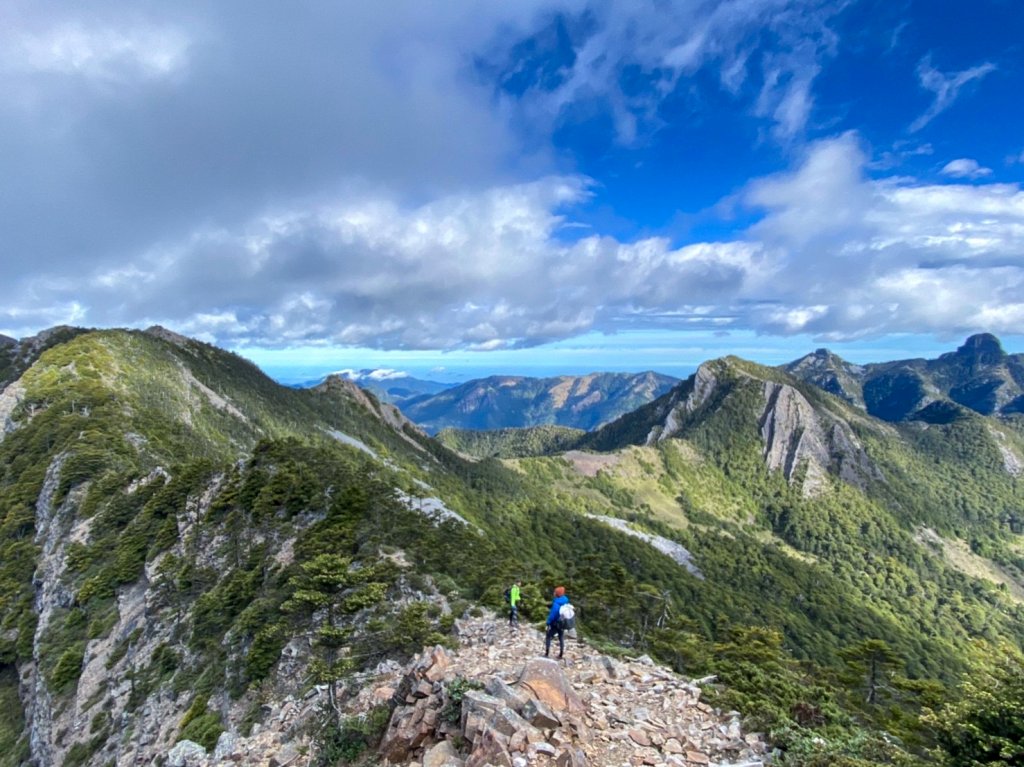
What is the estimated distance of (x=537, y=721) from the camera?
52.4 ft

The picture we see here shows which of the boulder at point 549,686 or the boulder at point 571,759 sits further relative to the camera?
the boulder at point 549,686

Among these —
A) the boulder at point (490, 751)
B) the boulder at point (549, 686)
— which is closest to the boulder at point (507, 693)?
the boulder at point (549, 686)

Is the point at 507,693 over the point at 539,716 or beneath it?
over

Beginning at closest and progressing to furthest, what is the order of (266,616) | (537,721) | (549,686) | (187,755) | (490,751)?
1. (490,751)
2. (537,721)
3. (549,686)
4. (187,755)
5. (266,616)

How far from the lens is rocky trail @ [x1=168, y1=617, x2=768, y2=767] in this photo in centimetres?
1525

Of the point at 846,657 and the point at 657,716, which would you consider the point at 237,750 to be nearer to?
the point at 657,716

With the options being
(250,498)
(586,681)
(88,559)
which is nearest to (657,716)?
(586,681)

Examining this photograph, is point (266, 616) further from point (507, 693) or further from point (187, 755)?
point (507, 693)

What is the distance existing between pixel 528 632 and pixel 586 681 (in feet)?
24.3

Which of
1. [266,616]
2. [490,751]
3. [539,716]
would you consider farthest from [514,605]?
[266,616]

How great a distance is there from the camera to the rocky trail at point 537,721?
15.2 meters

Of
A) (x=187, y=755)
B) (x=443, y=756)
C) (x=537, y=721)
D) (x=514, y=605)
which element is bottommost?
(x=187, y=755)

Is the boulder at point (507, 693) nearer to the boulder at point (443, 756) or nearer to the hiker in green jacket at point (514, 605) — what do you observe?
the boulder at point (443, 756)

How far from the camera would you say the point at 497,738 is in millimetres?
14930
